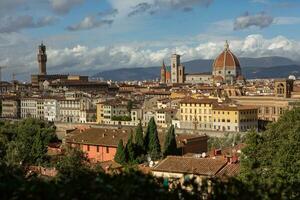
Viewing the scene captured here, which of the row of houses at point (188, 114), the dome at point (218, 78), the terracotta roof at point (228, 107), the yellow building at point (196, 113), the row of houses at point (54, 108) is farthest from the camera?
the dome at point (218, 78)

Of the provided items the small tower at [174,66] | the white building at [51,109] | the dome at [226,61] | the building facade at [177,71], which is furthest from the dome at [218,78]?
the white building at [51,109]

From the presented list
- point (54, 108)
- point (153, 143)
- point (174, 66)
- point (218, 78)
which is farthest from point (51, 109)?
point (174, 66)

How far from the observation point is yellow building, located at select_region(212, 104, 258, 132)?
64.5 metres

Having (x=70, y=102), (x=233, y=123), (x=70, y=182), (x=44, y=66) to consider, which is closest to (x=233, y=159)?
(x=70, y=182)

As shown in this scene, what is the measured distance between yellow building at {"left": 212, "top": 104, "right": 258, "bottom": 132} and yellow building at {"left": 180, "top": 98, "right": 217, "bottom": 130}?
1.29 m

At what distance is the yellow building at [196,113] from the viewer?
6881 centimetres

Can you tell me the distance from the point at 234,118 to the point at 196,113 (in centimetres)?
671

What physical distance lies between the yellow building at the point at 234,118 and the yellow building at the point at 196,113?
129cm

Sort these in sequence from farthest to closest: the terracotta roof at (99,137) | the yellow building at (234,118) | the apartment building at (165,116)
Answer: the apartment building at (165,116), the yellow building at (234,118), the terracotta roof at (99,137)

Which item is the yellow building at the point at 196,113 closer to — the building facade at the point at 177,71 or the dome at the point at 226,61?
the dome at the point at 226,61

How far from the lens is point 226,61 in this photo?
453 feet

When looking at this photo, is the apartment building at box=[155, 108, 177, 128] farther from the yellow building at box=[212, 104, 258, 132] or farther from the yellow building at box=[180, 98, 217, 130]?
the yellow building at box=[212, 104, 258, 132]

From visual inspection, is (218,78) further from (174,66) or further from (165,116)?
(165,116)

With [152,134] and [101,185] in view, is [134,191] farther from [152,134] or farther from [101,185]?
[152,134]
